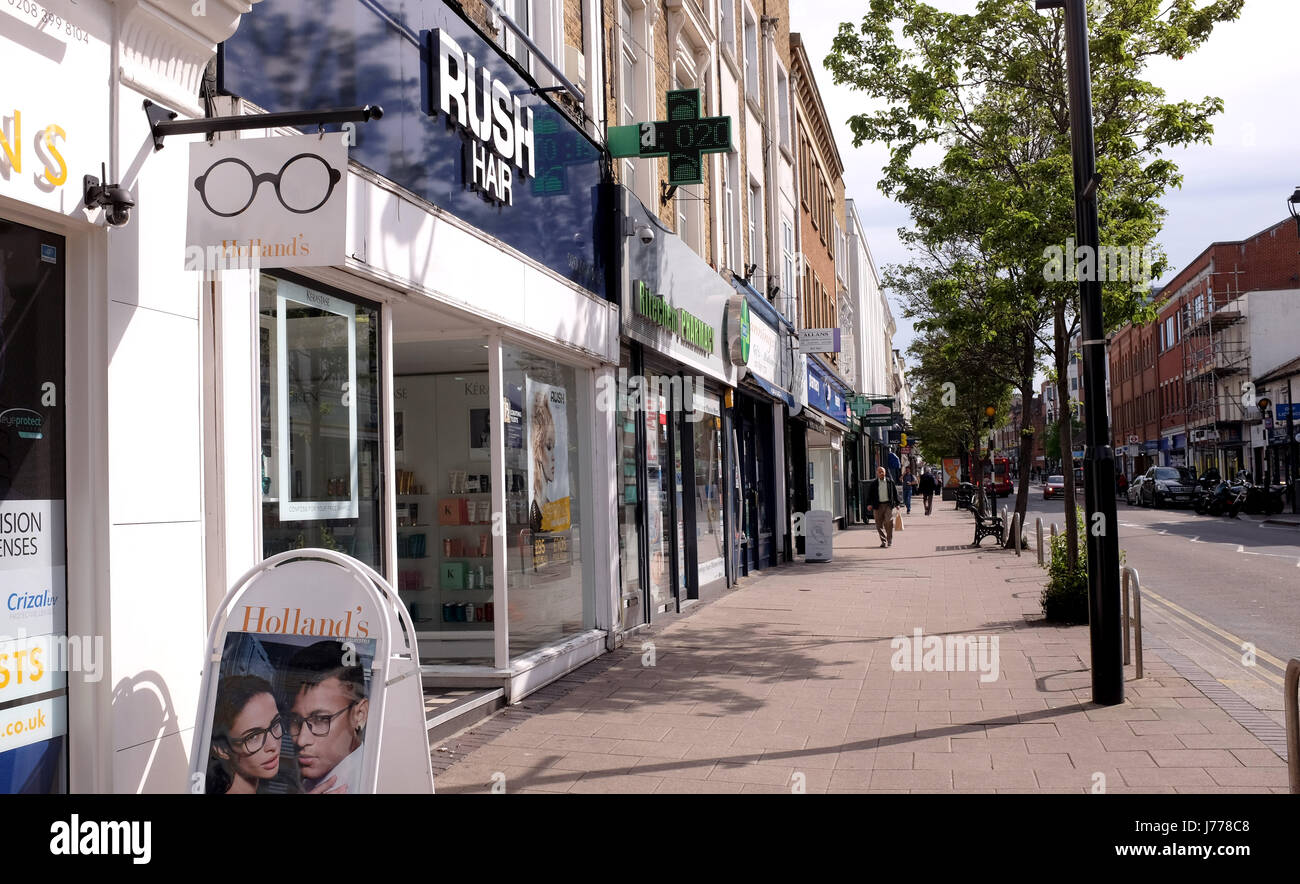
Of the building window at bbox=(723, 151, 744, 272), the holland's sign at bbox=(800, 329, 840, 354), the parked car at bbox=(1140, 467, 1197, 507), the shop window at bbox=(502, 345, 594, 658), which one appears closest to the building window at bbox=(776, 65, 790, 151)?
the holland's sign at bbox=(800, 329, 840, 354)

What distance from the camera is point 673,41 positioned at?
582 inches

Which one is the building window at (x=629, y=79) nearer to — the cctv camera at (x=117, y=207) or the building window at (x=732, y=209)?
the building window at (x=732, y=209)

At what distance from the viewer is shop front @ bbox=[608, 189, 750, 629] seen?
1148 cm

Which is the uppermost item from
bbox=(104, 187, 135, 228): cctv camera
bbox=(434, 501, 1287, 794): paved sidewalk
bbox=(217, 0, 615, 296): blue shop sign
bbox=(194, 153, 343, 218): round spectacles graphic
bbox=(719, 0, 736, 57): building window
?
bbox=(719, 0, 736, 57): building window

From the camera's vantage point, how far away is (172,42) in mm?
4590

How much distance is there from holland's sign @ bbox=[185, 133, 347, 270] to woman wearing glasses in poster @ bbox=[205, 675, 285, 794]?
1.70 metres

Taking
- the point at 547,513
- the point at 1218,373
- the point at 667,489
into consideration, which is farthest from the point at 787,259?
the point at 1218,373

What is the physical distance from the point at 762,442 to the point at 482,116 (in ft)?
43.6

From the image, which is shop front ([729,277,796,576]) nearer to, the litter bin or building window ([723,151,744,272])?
building window ([723,151,744,272])

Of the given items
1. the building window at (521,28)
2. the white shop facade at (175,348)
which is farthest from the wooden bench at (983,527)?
the white shop facade at (175,348)

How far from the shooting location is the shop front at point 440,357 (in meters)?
5.39

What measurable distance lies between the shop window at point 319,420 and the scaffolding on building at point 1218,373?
57.1 metres

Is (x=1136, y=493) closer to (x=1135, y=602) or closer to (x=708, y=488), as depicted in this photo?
(x=708, y=488)
